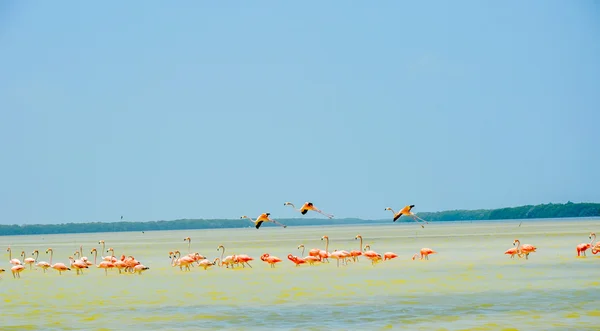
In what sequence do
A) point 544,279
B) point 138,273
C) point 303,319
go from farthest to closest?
point 138,273 < point 544,279 < point 303,319

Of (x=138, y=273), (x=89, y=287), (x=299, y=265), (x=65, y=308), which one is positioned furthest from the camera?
(x=299, y=265)

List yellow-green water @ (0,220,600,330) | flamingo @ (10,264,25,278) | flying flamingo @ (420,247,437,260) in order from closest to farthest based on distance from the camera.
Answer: yellow-green water @ (0,220,600,330) < flamingo @ (10,264,25,278) < flying flamingo @ (420,247,437,260)

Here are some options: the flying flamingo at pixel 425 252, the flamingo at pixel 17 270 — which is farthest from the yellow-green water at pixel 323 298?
the flying flamingo at pixel 425 252

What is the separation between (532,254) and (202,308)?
15389mm

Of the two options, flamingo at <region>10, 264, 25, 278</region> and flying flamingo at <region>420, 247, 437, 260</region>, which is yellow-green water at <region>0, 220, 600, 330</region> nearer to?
flamingo at <region>10, 264, 25, 278</region>

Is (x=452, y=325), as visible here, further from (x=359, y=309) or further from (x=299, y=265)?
(x=299, y=265)

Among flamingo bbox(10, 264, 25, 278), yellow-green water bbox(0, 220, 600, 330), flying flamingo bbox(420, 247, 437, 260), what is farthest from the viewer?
flying flamingo bbox(420, 247, 437, 260)

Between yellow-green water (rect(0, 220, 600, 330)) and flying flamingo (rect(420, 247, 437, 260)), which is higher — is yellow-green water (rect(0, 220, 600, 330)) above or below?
below

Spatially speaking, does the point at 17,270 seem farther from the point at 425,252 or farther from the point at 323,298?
the point at 425,252

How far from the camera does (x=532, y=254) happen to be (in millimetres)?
28281

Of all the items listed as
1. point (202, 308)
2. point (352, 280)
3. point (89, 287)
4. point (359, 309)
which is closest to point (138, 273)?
point (89, 287)

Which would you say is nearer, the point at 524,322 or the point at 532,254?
the point at 524,322

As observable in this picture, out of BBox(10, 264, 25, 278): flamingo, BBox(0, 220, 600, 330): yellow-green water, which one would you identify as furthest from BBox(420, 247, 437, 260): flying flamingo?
BBox(10, 264, 25, 278): flamingo

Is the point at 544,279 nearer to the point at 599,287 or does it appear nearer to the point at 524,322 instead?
the point at 599,287
